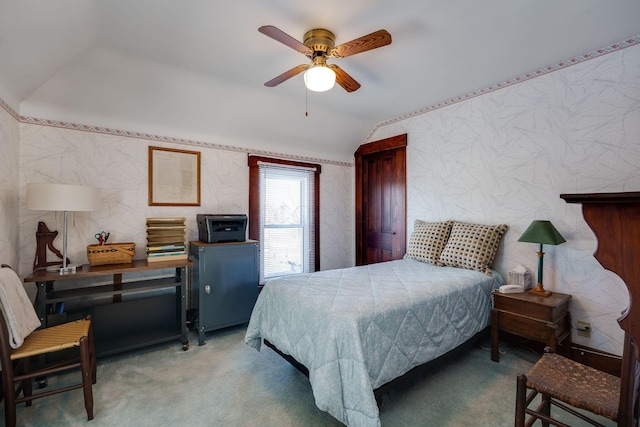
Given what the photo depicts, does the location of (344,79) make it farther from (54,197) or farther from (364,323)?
(54,197)

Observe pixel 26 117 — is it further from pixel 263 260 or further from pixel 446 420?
pixel 446 420

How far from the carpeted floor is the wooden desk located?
147 millimetres

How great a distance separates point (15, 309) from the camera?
5.49ft

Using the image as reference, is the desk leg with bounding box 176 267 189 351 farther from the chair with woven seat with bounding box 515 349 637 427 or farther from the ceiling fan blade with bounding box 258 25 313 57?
the chair with woven seat with bounding box 515 349 637 427

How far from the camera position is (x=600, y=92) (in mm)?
2342

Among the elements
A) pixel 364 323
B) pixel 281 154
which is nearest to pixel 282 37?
pixel 364 323

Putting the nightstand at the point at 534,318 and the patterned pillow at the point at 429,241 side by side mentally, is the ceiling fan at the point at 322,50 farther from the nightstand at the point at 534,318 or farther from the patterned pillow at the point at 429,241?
the nightstand at the point at 534,318

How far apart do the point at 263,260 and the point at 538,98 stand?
3421 millimetres

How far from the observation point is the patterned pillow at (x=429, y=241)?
3055 mm

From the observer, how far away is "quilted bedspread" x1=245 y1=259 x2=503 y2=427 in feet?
5.12

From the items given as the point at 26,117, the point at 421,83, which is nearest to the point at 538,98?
the point at 421,83

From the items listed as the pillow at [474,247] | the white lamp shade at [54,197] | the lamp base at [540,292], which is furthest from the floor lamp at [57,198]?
the lamp base at [540,292]

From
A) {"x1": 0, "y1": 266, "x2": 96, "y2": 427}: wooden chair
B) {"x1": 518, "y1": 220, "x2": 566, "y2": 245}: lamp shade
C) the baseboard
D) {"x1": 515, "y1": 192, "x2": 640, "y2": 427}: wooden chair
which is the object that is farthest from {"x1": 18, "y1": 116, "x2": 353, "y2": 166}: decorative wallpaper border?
the baseboard

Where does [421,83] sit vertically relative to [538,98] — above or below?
above
